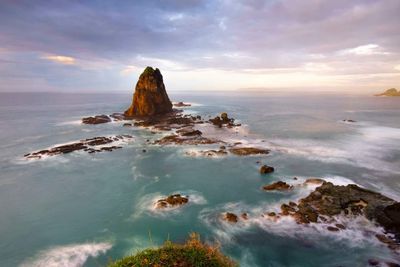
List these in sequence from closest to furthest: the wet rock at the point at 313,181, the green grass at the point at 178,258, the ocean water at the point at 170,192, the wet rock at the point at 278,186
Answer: the green grass at the point at 178,258, the ocean water at the point at 170,192, the wet rock at the point at 278,186, the wet rock at the point at 313,181

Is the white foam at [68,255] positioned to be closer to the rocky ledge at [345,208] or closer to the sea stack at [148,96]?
the rocky ledge at [345,208]

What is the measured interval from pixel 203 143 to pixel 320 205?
34.5m

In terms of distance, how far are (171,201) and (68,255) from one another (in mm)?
12544

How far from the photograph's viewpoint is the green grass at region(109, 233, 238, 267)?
12156 mm

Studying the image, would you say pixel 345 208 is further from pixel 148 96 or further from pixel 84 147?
pixel 148 96

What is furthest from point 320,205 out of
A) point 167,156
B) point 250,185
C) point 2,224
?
point 2,224

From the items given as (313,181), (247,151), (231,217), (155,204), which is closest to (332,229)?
(231,217)

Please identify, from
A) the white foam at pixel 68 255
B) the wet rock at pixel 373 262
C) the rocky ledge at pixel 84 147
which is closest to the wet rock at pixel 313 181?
the wet rock at pixel 373 262

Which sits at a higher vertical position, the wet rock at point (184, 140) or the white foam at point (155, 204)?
the wet rock at point (184, 140)

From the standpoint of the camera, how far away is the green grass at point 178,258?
1216cm

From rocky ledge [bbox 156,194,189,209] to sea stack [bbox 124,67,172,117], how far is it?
71791 millimetres

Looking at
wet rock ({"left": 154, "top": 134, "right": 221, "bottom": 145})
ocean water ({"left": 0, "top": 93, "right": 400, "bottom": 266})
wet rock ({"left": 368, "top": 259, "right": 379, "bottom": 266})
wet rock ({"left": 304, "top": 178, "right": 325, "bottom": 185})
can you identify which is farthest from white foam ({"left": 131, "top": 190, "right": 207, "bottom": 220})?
wet rock ({"left": 154, "top": 134, "right": 221, "bottom": 145})

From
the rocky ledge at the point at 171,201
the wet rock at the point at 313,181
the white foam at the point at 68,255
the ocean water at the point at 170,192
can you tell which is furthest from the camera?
the wet rock at the point at 313,181

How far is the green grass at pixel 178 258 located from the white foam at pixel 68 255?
43.0 feet
